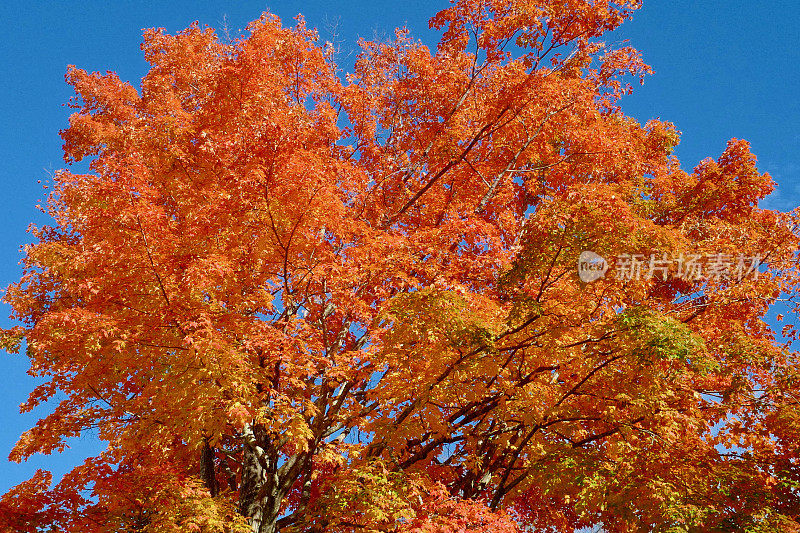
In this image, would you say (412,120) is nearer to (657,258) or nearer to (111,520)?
(657,258)

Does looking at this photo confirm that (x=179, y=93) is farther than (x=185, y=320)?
Yes

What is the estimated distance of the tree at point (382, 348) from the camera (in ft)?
27.8

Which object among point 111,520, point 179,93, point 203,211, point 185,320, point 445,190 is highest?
point 179,93

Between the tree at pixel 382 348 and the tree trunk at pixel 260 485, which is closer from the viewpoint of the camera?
the tree at pixel 382 348

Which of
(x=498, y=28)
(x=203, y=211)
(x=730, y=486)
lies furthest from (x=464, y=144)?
(x=730, y=486)

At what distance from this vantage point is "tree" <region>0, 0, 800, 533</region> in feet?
27.8

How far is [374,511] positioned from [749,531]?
5239 millimetres

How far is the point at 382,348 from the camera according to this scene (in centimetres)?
939

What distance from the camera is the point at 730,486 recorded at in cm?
869

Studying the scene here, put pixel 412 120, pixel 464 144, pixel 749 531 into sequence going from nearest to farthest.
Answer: pixel 749 531
pixel 464 144
pixel 412 120

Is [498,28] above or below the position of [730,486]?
above

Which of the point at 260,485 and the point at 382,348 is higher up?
the point at 382,348

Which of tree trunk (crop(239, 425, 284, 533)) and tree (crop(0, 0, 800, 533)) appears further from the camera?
tree trunk (crop(239, 425, 284, 533))

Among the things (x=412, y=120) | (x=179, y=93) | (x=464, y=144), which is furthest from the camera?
(x=179, y=93)
